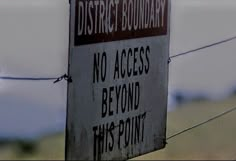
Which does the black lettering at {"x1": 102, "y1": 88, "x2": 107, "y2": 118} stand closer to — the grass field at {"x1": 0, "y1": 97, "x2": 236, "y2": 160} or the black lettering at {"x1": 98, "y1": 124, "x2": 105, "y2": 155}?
the black lettering at {"x1": 98, "y1": 124, "x2": 105, "y2": 155}

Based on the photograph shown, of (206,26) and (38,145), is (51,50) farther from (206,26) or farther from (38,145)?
(206,26)

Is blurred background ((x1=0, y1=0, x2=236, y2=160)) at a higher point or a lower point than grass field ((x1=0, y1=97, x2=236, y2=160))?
higher

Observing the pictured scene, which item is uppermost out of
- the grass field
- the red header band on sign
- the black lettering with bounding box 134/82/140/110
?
the red header band on sign

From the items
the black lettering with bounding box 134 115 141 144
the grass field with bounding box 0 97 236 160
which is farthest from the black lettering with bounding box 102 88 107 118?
the grass field with bounding box 0 97 236 160

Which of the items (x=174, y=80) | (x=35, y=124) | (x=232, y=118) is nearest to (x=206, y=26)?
(x=174, y=80)

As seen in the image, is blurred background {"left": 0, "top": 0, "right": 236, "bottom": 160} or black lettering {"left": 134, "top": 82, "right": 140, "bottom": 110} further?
black lettering {"left": 134, "top": 82, "right": 140, "bottom": 110}

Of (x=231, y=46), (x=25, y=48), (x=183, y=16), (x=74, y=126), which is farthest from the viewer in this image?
(x=231, y=46)

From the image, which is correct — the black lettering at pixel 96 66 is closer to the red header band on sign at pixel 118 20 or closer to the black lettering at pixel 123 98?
the red header band on sign at pixel 118 20

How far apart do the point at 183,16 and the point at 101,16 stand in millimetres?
500

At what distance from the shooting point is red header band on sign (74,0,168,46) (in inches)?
81.7

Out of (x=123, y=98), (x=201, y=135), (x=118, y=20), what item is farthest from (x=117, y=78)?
(x=201, y=135)

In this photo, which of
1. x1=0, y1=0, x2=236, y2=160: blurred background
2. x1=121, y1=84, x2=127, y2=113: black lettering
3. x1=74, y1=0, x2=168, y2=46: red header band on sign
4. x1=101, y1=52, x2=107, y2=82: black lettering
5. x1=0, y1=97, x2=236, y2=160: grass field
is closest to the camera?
x1=0, y1=0, x2=236, y2=160: blurred background

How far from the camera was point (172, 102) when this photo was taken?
8.27ft

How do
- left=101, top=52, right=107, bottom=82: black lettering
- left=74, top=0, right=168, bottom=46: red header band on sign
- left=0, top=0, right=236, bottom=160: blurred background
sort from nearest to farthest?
left=0, top=0, right=236, bottom=160: blurred background
left=74, top=0, right=168, bottom=46: red header band on sign
left=101, top=52, right=107, bottom=82: black lettering
